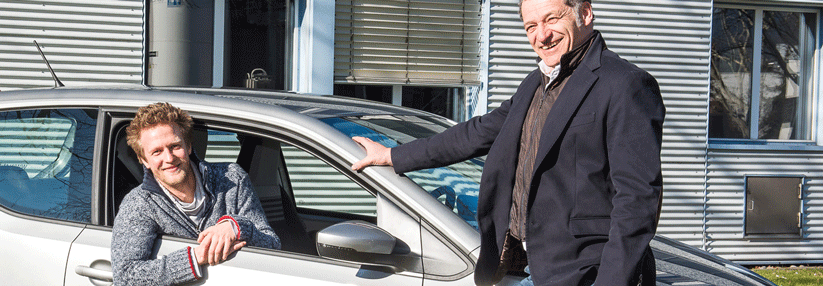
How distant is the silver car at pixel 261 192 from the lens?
2.34 m

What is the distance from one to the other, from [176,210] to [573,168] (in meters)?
1.43

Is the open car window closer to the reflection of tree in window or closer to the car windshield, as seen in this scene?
the car windshield

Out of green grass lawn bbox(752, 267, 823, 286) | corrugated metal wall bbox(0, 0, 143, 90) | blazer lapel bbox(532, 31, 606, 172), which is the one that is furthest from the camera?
green grass lawn bbox(752, 267, 823, 286)

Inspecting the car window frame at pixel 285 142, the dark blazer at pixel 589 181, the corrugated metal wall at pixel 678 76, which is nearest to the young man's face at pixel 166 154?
the car window frame at pixel 285 142

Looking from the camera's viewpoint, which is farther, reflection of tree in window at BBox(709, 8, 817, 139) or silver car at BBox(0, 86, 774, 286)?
reflection of tree in window at BBox(709, 8, 817, 139)

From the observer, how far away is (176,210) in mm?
2646

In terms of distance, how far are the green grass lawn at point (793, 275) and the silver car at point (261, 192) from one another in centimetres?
455

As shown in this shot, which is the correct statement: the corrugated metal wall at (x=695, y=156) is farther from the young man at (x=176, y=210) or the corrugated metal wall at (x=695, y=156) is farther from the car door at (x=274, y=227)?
the young man at (x=176, y=210)

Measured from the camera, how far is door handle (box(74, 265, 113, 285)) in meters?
2.54

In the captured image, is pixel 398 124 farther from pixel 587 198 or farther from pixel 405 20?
pixel 405 20

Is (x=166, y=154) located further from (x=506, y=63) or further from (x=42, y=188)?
(x=506, y=63)

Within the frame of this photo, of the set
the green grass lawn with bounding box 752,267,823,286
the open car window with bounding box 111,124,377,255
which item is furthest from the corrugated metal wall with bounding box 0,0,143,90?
the green grass lawn with bounding box 752,267,823,286

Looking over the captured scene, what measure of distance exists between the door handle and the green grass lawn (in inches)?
241

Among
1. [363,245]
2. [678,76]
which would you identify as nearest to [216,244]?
[363,245]
